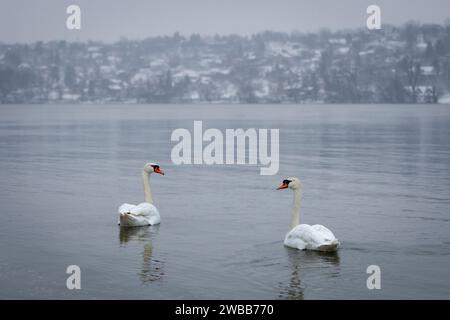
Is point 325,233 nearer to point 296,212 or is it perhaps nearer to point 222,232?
point 296,212

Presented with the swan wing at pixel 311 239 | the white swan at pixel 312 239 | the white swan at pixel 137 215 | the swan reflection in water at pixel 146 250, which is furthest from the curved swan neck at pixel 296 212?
the white swan at pixel 137 215

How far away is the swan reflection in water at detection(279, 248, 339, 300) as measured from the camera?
1516 cm

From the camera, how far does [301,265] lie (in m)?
17.0

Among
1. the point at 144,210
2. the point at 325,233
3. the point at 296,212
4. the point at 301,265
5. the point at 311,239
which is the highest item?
the point at 296,212

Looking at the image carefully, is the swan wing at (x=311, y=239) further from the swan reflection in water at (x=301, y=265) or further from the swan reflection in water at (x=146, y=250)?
the swan reflection in water at (x=146, y=250)

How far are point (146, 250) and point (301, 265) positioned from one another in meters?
3.49

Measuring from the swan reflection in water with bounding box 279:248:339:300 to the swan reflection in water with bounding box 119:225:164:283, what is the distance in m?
2.47

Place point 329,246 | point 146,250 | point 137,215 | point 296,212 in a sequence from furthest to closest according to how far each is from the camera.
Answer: point 137,215 → point 296,212 → point 146,250 → point 329,246

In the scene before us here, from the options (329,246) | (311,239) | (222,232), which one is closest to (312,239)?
(311,239)

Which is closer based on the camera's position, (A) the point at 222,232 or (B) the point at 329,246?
(B) the point at 329,246

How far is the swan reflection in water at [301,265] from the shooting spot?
49.7 ft

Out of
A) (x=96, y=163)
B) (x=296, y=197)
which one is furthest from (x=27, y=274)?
(x=96, y=163)
